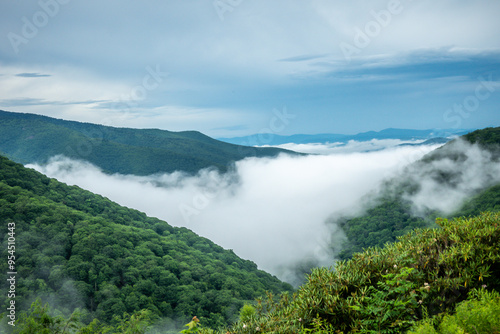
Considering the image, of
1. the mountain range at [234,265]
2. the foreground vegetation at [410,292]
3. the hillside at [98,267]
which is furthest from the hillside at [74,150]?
the foreground vegetation at [410,292]

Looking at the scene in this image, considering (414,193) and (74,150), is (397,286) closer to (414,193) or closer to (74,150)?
(414,193)

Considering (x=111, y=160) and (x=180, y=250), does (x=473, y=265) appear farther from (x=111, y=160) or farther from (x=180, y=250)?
(x=111, y=160)

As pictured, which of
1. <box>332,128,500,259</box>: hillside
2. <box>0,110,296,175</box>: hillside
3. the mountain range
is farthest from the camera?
<box>0,110,296,175</box>: hillside

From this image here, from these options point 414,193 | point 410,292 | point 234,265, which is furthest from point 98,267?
point 414,193

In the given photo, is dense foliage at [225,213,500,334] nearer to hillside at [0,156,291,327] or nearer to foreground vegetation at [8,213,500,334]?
foreground vegetation at [8,213,500,334]

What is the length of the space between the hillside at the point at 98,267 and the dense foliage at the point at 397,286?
29.1m

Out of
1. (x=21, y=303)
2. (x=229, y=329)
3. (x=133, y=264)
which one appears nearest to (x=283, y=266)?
(x=133, y=264)

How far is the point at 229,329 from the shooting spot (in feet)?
13.6

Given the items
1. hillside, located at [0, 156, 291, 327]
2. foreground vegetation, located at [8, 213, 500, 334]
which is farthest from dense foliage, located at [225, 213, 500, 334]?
hillside, located at [0, 156, 291, 327]

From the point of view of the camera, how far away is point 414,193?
3885 inches

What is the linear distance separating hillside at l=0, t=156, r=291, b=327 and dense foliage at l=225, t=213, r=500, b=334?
29094 mm

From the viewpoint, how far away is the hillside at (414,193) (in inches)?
3157

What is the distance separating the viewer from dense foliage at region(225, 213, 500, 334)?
336 cm

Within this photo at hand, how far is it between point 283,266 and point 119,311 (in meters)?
118
